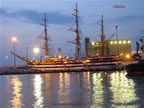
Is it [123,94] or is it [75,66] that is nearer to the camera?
[123,94]

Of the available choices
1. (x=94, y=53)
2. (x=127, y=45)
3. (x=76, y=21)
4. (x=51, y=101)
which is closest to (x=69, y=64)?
(x=76, y=21)

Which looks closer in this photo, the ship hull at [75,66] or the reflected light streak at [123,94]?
the reflected light streak at [123,94]

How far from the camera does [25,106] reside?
465 inches

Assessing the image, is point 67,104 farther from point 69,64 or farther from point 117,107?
point 69,64

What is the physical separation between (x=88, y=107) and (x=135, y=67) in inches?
851

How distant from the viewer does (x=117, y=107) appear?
1077 centimetres

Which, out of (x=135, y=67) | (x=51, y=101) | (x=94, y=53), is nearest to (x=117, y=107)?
(x=51, y=101)

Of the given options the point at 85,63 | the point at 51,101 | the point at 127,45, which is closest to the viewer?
the point at 51,101

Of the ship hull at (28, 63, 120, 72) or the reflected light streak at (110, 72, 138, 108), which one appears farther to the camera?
the ship hull at (28, 63, 120, 72)

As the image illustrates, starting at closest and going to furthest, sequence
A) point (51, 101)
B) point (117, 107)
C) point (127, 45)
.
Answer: point (117, 107)
point (51, 101)
point (127, 45)

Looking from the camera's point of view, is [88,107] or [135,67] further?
[135,67]

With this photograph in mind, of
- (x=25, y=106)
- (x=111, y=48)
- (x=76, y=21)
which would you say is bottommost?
(x=25, y=106)

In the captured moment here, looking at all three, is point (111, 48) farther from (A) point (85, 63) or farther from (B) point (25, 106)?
(B) point (25, 106)

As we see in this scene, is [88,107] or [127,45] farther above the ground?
[127,45]
